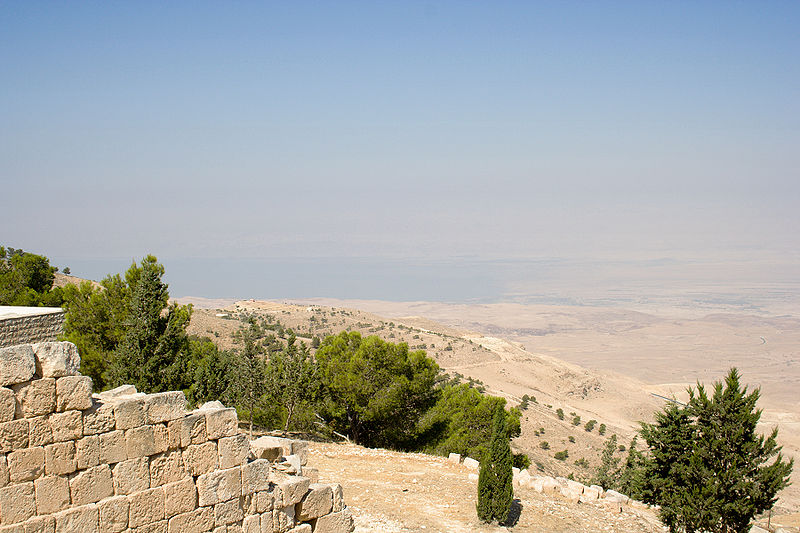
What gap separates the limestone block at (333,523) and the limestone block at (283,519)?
0.48 meters

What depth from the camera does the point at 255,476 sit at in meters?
8.17

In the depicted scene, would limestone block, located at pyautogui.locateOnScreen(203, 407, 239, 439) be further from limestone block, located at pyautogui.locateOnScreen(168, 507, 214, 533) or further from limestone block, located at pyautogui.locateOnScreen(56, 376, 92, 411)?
limestone block, located at pyautogui.locateOnScreen(56, 376, 92, 411)

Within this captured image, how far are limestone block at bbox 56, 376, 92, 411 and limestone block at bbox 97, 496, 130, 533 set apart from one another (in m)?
1.12

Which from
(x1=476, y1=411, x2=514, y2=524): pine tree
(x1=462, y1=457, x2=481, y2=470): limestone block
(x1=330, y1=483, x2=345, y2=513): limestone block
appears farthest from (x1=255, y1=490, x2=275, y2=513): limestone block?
(x1=462, y1=457, x2=481, y2=470): limestone block

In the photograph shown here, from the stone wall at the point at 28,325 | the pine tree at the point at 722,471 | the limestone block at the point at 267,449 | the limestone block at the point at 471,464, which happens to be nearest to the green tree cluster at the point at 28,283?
the stone wall at the point at 28,325

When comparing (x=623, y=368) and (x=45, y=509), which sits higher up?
(x=45, y=509)

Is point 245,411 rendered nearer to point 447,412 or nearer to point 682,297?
point 447,412

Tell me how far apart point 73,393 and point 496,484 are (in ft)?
31.7

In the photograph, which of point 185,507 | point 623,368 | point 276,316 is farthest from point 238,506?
point 623,368

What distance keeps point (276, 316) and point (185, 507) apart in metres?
59.1

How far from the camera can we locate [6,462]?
620 cm

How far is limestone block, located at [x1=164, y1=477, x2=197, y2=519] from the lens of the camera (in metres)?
7.30

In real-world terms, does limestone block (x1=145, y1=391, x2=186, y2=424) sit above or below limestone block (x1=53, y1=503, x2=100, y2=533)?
above

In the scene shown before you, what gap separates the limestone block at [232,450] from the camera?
308 inches
